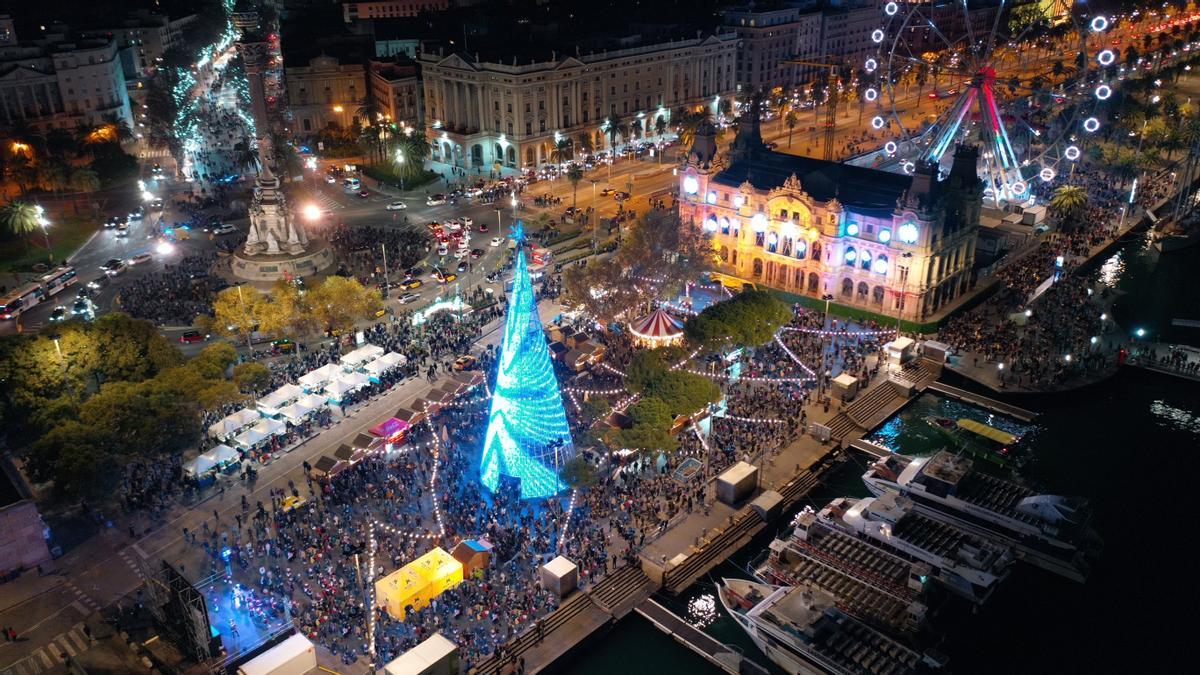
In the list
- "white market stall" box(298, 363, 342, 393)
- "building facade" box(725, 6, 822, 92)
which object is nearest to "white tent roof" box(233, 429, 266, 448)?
"white market stall" box(298, 363, 342, 393)

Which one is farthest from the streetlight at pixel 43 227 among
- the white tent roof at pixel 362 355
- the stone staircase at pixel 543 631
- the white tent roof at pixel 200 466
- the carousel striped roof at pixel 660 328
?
the stone staircase at pixel 543 631

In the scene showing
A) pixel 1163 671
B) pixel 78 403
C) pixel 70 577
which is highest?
pixel 78 403

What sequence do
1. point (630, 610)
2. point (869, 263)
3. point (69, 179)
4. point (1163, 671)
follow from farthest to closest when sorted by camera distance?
1. point (69, 179)
2. point (869, 263)
3. point (630, 610)
4. point (1163, 671)

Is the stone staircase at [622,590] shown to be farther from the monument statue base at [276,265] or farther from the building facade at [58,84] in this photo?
the building facade at [58,84]

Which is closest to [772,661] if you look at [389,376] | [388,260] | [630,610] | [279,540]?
[630,610]

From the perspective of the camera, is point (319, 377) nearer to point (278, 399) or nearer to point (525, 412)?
point (278, 399)

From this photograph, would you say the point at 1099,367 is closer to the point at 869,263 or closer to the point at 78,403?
the point at 869,263

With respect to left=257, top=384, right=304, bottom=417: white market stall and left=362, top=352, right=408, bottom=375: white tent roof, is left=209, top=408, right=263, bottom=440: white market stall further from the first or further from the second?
left=362, top=352, right=408, bottom=375: white tent roof

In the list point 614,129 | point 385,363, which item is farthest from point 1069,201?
point 385,363
